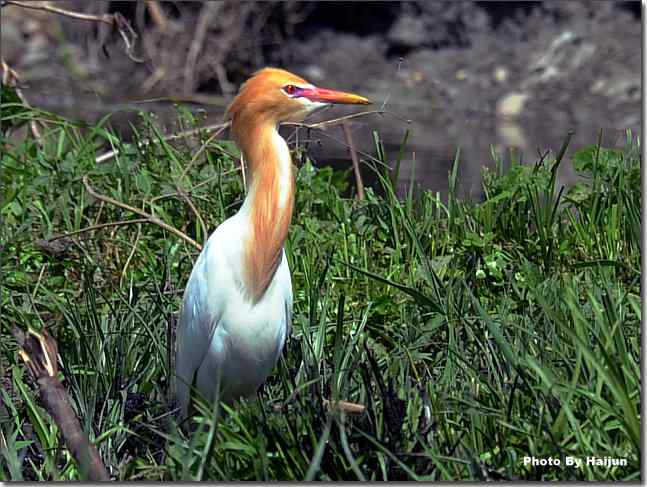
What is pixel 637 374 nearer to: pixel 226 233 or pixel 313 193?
pixel 226 233

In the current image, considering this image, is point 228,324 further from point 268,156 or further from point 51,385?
point 51,385

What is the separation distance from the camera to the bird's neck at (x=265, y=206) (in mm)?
2883

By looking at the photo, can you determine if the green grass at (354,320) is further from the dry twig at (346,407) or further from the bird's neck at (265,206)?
the bird's neck at (265,206)

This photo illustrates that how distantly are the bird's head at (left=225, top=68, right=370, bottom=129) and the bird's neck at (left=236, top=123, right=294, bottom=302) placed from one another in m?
0.04

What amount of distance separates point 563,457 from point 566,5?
887 centimetres

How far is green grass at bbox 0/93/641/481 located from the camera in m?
2.48

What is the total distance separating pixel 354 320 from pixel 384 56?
776 cm

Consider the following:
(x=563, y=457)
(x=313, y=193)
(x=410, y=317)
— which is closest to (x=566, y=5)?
(x=313, y=193)

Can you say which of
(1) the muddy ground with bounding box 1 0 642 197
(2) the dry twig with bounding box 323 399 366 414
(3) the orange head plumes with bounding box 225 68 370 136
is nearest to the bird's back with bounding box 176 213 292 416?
(3) the orange head plumes with bounding box 225 68 370 136

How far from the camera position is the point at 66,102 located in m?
9.98

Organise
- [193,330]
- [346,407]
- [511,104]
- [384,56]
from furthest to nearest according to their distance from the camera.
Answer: [384,56], [511,104], [193,330], [346,407]

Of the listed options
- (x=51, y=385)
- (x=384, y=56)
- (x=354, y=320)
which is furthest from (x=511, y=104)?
(x=51, y=385)

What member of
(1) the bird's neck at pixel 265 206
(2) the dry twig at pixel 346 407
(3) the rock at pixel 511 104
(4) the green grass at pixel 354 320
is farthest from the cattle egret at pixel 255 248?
(3) the rock at pixel 511 104

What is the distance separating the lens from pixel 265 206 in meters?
2.90
